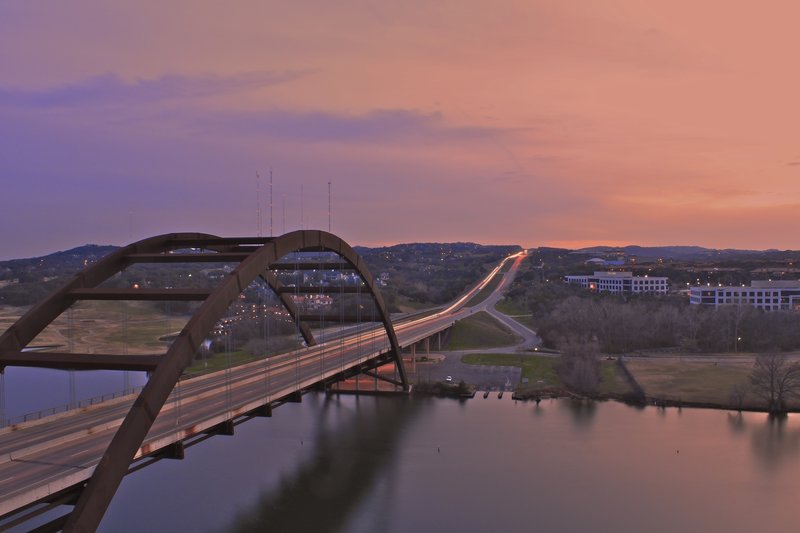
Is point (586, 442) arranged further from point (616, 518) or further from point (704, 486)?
point (616, 518)

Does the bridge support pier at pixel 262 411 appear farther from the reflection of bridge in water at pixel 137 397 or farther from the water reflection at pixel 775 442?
the water reflection at pixel 775 442

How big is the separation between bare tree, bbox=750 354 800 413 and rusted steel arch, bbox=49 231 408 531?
26.1 metres

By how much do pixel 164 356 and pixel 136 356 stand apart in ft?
2.91

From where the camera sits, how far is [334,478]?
2439cm

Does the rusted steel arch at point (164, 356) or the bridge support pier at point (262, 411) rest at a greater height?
the rusted steel arch at point (164, 356)

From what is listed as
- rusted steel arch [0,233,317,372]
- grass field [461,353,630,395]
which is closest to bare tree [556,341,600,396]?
grass field [461,353,630,395]

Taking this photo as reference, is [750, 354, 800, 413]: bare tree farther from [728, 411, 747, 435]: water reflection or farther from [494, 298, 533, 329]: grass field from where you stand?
[494, 298, 533, 329]: grass field

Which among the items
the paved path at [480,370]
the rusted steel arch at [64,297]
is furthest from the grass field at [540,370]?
the rusted steel arch at [64,297]

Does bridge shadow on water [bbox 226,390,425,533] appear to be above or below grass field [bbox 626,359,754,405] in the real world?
below

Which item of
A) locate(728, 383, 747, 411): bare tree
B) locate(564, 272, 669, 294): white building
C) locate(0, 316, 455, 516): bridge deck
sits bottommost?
locate(728, 383, 747, 411): bare tree

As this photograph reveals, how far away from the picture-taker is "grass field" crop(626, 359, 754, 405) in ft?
118

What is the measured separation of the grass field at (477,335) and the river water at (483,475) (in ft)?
68.6

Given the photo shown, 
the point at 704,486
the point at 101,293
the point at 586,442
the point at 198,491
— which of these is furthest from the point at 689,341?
the point at 101,293

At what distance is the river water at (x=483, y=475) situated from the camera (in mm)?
20562
